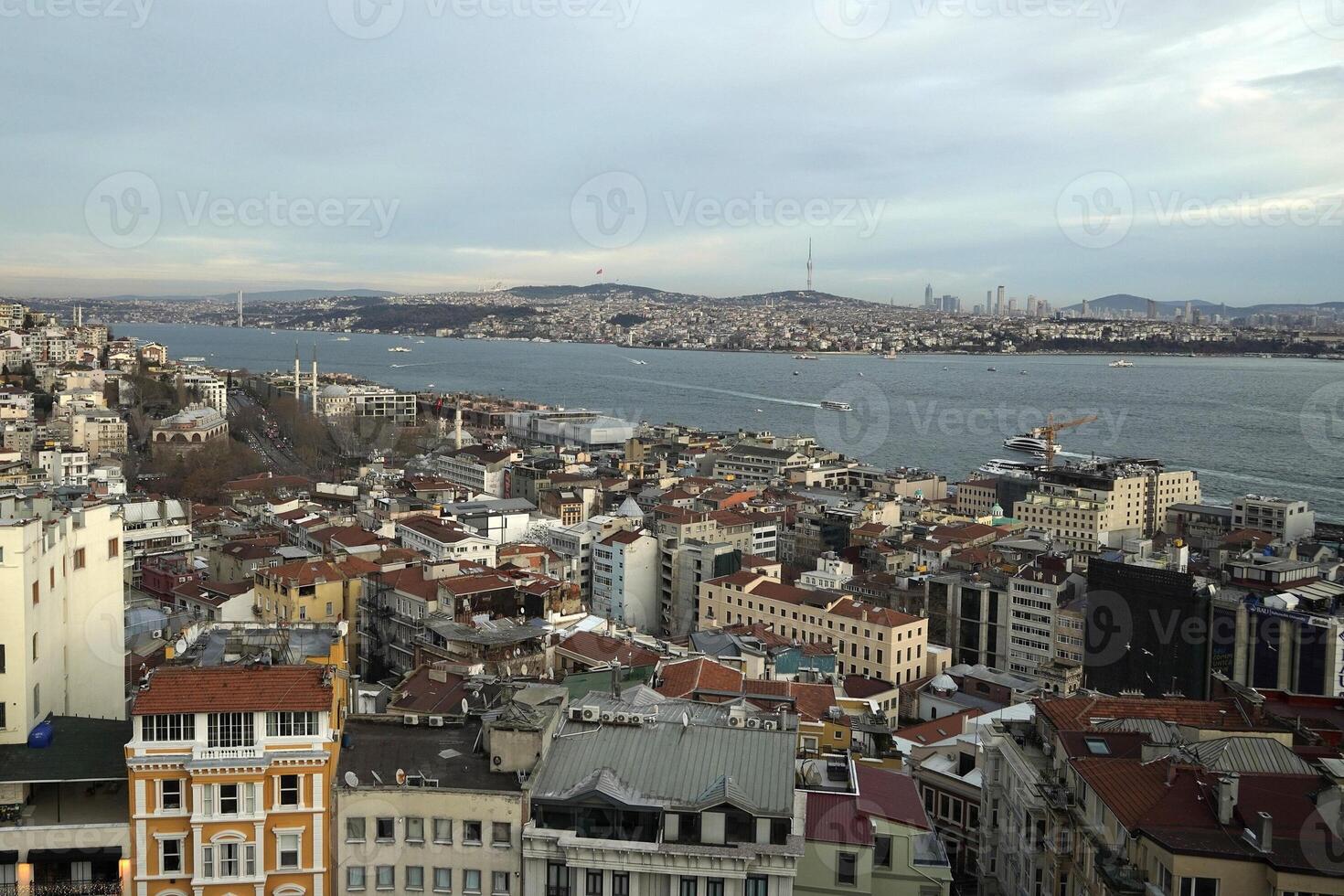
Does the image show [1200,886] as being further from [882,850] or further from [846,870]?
[882,850]

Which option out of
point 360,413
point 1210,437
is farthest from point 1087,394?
point 360,413

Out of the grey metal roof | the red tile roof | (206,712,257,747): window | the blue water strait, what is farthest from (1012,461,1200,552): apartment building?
(206,712,257,747): window

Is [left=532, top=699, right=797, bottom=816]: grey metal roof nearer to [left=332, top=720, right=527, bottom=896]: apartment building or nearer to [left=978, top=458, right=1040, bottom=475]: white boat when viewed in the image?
[left=332, top=720, right=527, bottom=896]: apartment building

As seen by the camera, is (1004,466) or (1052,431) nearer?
(1004,466)

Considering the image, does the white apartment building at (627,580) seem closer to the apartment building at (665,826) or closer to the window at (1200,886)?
the apartment building at (665,826)

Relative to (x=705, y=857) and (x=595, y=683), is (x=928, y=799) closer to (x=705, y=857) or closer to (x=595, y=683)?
(x=595, y=683)

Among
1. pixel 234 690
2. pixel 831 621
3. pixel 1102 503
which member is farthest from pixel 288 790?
pixel 1102 503
